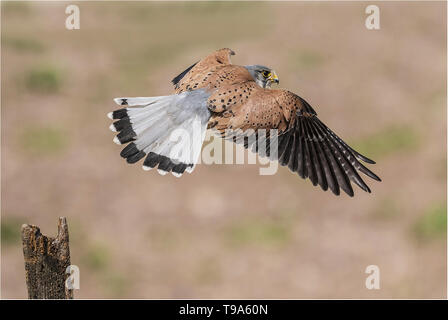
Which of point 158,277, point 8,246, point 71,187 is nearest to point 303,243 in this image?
point 158,277

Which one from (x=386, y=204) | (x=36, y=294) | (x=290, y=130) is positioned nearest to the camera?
(x=36, y=294)

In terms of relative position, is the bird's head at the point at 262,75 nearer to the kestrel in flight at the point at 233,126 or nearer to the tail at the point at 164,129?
the kestrel in flight at the point at 233,126

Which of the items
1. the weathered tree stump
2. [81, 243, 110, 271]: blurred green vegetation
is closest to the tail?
the weathered tree stump

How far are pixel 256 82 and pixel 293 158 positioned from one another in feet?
2.84

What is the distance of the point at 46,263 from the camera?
163 inches

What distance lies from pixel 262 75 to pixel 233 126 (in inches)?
32.0

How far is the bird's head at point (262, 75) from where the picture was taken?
646 cm

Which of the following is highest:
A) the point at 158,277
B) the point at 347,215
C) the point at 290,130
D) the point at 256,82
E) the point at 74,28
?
the point at 74,28

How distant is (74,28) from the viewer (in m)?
16.8

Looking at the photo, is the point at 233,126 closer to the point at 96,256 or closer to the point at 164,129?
the point at 164,129

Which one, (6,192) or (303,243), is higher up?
(6,192)

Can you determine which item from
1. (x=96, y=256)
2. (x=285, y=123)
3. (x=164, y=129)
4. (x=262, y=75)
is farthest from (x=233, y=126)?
(x=96, y=256)

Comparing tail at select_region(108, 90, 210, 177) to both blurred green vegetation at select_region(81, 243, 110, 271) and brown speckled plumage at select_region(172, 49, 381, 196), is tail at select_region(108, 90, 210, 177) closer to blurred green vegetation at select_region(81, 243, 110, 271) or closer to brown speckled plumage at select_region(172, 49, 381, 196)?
brown speckled plumage at select_region(172, 49, 381, 196)

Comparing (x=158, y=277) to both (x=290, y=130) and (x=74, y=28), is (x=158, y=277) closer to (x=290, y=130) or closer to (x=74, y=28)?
(x=290, y=130)
